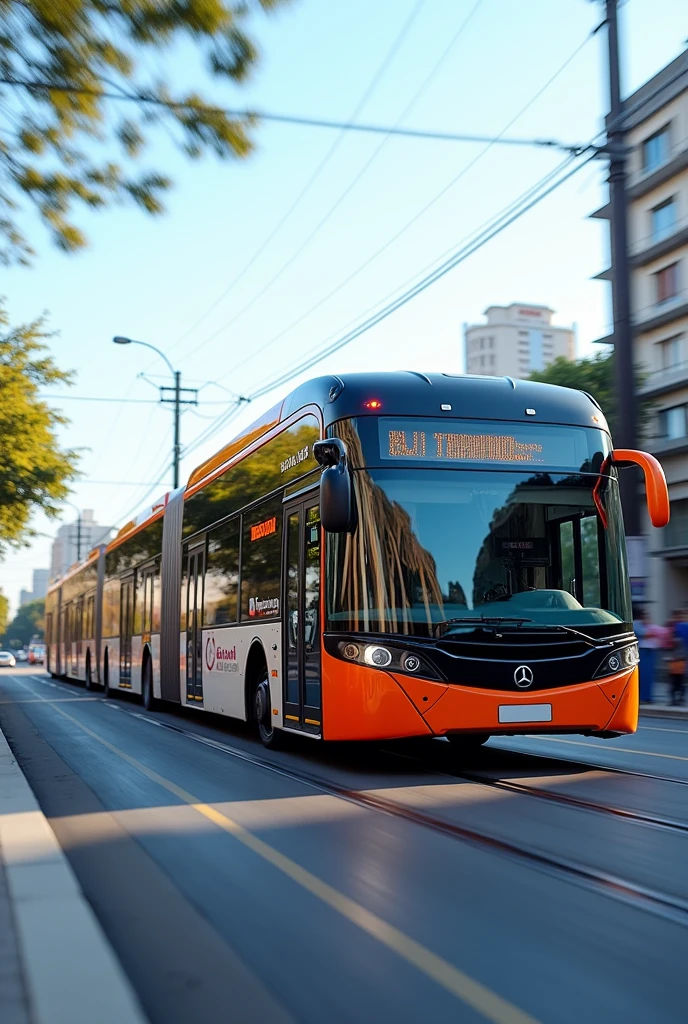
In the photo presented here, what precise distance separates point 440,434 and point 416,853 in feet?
14.2

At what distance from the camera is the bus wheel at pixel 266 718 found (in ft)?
39.5

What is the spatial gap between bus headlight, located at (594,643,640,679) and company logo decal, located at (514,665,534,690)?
0.64 metres

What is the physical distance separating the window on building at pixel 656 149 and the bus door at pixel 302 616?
3551 cm

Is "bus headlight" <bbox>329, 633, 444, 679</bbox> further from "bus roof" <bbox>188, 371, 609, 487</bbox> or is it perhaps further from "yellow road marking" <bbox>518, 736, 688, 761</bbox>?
"yellow road marking" <bbox>518, 736, 688, 761</bbox>

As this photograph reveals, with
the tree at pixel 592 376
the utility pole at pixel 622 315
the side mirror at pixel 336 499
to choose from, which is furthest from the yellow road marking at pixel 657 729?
the tree at pixel 592 376

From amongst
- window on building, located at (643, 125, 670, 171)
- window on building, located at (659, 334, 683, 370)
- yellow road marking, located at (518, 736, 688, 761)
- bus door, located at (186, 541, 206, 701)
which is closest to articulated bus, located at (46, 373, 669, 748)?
yellow road marking, located at (518, 736, 688, 761)

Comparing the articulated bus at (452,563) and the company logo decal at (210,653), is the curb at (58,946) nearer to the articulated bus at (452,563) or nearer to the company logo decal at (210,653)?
the articulated bus at (452,563)

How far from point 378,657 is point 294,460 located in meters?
2.80

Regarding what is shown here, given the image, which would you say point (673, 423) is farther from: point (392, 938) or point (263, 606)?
point (392, 938)

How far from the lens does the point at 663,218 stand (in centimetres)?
4294

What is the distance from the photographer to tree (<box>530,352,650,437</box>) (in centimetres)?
4159

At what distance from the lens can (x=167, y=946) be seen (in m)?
4.61

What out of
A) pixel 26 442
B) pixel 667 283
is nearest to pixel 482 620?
pixel 26 442

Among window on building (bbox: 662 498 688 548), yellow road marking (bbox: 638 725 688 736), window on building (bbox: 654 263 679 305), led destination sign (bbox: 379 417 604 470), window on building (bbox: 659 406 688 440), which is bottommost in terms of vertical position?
yellow road marking (bbox: 638 725 688 736)
